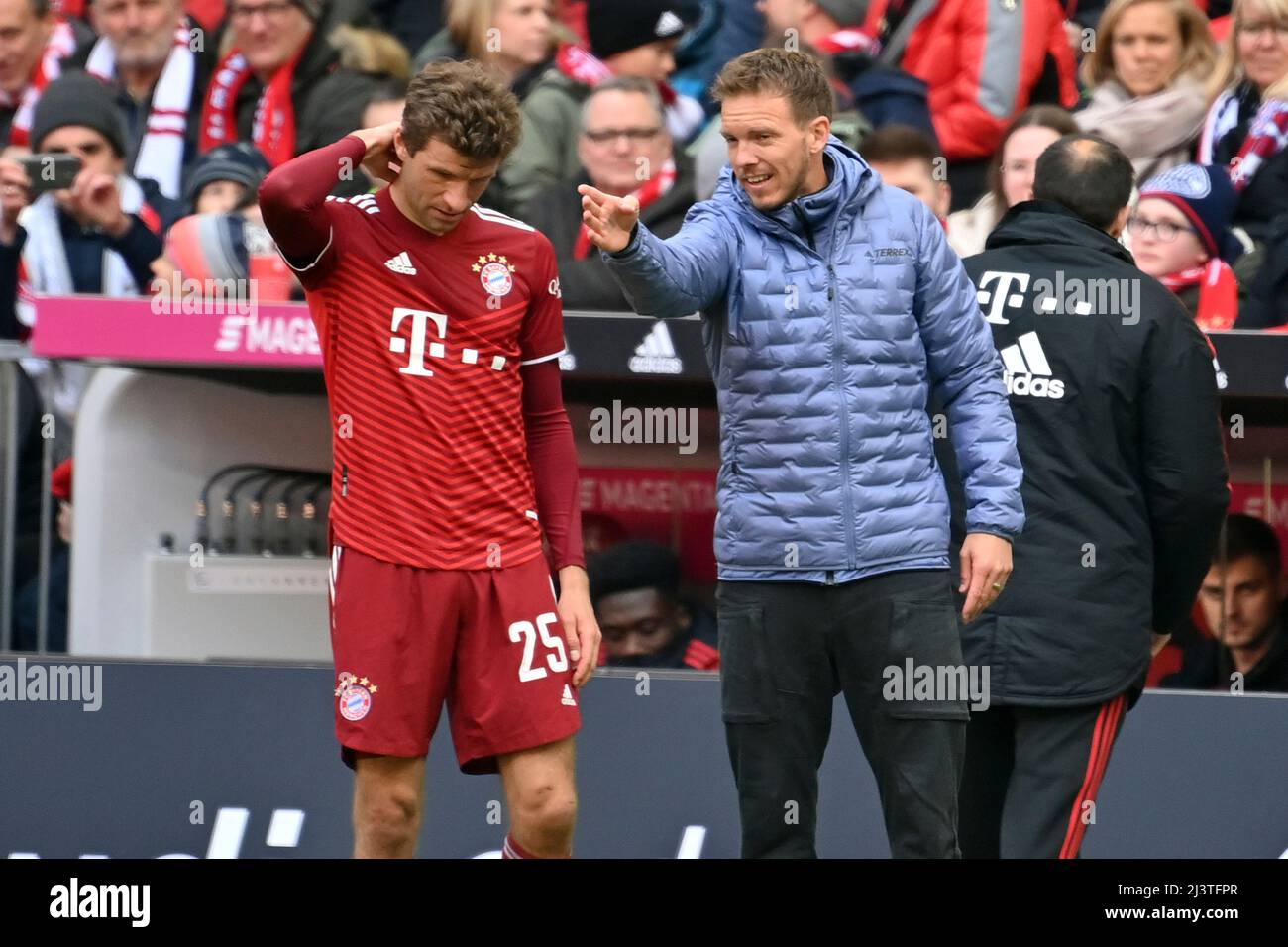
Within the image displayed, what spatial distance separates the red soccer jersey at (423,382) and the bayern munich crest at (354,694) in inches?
10.1

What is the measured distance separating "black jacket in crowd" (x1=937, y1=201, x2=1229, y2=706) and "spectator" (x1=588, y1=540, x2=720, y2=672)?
5.29 ft

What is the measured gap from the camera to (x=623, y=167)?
6.84 m

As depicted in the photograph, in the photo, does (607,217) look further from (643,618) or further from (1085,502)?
(643,618)

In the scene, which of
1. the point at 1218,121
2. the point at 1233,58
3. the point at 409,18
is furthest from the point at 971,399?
the point at 409,18

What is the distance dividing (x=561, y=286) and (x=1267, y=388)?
2.06 m

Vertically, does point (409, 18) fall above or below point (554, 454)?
above

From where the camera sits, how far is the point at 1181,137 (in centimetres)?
698

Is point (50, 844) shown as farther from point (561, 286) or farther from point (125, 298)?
point (561, 286)

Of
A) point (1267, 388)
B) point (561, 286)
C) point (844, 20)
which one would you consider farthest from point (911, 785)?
point (844, 20)

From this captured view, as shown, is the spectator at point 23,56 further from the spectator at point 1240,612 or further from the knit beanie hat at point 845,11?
the spectator at point 1240,612

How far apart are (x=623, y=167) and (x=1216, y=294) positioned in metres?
1.90

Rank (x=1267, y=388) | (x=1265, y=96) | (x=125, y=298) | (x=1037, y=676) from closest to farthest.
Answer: (x=1037, y=676)
(x=1267, y=388)
(x=125, y=298)
(x=1265, y=96)

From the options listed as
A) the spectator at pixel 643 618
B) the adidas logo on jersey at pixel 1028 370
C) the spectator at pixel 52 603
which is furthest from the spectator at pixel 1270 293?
the spectator at pixel 52 603

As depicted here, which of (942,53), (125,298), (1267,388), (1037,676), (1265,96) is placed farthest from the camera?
(942,53)
